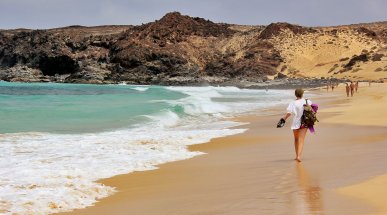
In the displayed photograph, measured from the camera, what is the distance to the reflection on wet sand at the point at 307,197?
5090 millimetres

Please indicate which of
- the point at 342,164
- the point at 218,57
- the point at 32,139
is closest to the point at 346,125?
the point at 342,164

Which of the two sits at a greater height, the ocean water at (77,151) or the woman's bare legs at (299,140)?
the woman's bare legs at (299,140)

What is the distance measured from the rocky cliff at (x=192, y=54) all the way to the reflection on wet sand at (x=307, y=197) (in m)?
69.4

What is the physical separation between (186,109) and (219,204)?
18406mm

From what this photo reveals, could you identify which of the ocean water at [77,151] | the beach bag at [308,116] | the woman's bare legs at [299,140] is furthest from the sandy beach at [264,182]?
the beach bag at [308,116]

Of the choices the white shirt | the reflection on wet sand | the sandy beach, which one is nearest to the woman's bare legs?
the white shirt

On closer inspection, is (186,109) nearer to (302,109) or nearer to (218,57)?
(302,109)

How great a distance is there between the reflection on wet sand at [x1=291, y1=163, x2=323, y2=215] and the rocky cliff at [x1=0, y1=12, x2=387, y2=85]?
69359mm

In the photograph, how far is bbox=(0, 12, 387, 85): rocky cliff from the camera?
84.4 metres

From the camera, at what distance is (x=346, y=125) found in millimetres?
15258

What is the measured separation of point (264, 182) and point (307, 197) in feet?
3.98

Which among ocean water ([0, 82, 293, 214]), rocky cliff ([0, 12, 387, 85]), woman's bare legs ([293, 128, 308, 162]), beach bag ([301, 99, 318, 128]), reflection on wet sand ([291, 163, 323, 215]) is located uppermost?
rocky cliff ([0, 12, 387, 85])

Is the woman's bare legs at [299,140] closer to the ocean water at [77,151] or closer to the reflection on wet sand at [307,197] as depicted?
the reflection on wet sand at [307,197]

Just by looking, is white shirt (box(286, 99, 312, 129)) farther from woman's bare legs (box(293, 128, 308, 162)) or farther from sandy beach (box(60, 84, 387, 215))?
sandy beach (box(60, 84, 387, 215))
